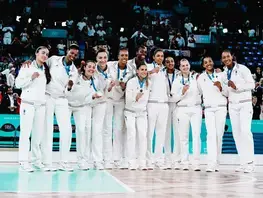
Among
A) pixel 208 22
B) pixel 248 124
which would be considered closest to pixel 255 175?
pixel 248 124

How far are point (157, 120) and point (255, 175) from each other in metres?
2.32

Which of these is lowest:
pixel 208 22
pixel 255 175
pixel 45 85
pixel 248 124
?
pixel 255 175

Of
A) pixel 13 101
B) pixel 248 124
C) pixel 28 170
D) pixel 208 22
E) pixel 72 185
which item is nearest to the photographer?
pixel 72 185

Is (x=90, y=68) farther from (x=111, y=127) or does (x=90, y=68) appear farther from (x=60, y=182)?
(x=60, y=182)

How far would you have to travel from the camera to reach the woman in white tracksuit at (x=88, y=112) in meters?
10.4

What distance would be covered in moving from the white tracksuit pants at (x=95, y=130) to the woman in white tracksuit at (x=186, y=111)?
1.63m

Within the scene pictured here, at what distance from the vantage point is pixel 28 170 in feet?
31.8

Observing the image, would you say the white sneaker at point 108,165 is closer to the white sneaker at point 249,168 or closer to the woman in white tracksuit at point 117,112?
the woman in white tracksuit at point 117,112

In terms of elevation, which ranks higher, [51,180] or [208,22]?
[208,22]

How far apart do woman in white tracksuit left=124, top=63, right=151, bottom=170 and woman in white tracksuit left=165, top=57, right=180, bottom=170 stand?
0.67m

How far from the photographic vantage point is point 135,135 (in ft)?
35.4

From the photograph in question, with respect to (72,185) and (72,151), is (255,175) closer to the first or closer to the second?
(72,185)

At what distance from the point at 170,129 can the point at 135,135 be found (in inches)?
39.3

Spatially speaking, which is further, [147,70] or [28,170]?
[147,70]
